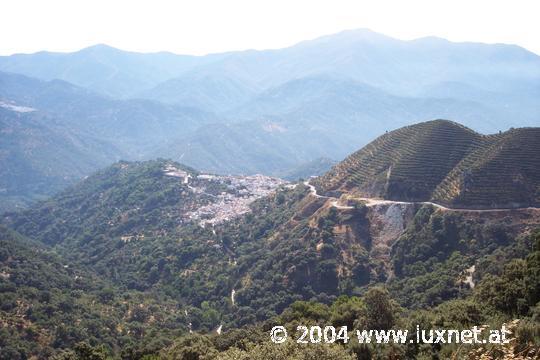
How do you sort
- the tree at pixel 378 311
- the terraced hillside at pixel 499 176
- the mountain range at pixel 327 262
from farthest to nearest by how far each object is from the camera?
the terraced hillside at pixel 499 176 → the mountain range at pixel 327 262 → the tree at pixel 378 311

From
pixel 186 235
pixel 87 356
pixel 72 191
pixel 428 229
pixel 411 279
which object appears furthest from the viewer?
pixel 72 191

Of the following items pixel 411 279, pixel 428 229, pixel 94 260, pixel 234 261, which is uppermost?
pixel 428 229

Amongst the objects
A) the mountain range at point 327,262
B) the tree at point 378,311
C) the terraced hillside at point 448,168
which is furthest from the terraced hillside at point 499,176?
the tree at point 378,311

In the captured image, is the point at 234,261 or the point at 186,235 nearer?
the point at 234,261

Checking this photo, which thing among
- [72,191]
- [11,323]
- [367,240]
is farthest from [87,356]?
[72,191]

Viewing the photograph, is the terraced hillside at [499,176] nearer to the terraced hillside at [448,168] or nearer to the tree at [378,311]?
the terraced hillside at [448,168]

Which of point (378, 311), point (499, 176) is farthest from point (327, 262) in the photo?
point (378, 311)

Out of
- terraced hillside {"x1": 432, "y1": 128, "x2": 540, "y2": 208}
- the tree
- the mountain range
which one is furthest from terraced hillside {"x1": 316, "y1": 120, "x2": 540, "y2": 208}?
the tree

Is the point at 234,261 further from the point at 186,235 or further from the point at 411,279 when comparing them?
the point at 411,279
